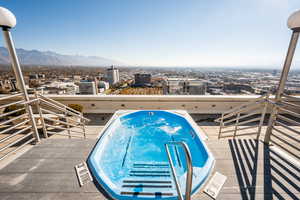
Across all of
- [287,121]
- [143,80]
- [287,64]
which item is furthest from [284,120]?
[143,80]

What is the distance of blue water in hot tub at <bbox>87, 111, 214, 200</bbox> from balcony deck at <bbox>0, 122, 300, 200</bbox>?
0.74 feet

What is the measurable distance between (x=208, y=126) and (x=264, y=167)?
2.55m

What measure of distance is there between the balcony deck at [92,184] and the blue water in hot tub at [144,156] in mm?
225

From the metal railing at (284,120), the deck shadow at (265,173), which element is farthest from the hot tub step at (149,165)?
the metal railing at (284,120)

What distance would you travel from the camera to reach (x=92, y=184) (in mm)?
1604

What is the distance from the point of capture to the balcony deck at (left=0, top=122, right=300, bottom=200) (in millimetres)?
1458

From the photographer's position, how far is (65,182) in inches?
63.0

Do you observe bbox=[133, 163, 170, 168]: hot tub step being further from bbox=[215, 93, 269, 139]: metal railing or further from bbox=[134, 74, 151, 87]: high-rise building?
bbox=[134, 74, 151, 87]: high-rise building

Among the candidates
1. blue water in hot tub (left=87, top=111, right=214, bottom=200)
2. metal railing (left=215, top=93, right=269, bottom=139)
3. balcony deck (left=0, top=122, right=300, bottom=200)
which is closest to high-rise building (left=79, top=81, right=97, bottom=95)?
blue water in hot tub (left=87, top=111, right=214, bottom=200)

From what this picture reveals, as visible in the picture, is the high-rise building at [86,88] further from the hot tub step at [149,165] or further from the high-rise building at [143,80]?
the high-rise building at [143,80]

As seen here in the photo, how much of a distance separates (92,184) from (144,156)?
5.30 ft

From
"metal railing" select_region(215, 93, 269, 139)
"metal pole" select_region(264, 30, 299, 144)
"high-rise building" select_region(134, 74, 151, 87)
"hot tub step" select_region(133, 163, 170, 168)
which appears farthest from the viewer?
"high-rise building" select_region(134, 74, 151, 87)

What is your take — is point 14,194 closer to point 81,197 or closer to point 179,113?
point 81,197

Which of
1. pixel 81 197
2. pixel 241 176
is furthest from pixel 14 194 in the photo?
pixel 241 176
